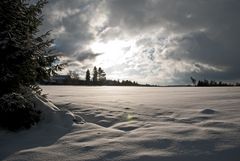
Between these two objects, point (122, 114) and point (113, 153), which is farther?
point (122, 114)

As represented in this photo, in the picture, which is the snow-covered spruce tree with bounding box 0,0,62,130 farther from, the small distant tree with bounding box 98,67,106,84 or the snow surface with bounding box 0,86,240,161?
the small distant tree with bounding box 98,67,106,84

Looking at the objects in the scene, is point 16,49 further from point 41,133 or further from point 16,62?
point 41,133

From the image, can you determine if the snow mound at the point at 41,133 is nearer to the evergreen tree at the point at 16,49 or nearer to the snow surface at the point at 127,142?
the snow surface at the point at 127,142

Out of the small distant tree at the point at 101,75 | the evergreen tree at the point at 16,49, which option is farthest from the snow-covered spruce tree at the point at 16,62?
the small distant tree at the point at 101,75

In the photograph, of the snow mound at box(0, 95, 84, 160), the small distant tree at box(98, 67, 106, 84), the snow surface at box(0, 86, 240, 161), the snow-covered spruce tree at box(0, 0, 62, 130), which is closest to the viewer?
the snow surface at box(0, 86, 240, 161)

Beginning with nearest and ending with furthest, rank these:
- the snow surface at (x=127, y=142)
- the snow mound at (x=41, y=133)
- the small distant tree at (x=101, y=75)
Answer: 1. the snow surface at (x=127, y=142)
2. the snow mound at (x=41, y=133)
3. the small distant tree at (x=101, y=75)

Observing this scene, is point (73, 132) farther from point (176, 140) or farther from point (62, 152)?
point (176, 140)

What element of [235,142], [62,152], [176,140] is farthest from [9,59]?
[235,142]

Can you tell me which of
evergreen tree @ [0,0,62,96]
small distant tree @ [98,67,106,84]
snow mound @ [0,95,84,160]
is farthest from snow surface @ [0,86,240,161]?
small distant tree @ [98,67,106,84]

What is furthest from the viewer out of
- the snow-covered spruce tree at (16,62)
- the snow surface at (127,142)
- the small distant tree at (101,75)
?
the small distant tree at (101,75)

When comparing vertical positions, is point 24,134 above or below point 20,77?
below

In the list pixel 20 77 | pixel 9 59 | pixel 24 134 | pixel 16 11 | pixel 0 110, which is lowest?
pixel 24 134

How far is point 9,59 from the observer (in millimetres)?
5094

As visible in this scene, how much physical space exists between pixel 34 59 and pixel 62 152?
2.94 meters
